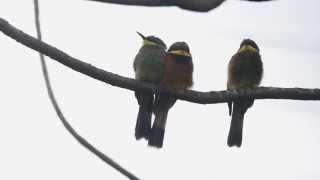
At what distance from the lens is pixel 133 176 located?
1.40 m

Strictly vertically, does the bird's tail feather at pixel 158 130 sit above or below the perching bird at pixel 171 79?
below

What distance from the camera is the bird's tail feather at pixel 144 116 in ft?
12.2

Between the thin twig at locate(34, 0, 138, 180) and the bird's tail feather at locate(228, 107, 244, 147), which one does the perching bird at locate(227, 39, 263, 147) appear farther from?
the thin twig at locate(34, 0, 138, 180)

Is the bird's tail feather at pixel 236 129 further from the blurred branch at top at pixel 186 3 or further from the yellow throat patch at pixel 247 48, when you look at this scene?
the blurred branch at top at pixel 186 3

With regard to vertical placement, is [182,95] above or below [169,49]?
above

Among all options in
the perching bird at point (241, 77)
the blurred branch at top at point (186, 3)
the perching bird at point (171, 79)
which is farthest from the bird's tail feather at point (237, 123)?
the blurred branch at top at point (186, 3)

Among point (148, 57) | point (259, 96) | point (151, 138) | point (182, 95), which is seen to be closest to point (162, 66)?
point (148, 57)

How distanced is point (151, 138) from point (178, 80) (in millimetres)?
503

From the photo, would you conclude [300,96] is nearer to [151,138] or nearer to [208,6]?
[208,6]

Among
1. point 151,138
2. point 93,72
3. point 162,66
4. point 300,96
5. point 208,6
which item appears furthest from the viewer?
point 162,66

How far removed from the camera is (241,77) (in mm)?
4230

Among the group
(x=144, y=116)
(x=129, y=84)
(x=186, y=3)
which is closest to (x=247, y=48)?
(x=144, y=116)

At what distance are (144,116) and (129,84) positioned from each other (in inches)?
67.3

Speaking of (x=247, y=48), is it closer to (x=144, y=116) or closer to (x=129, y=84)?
(x=144, y=116)
